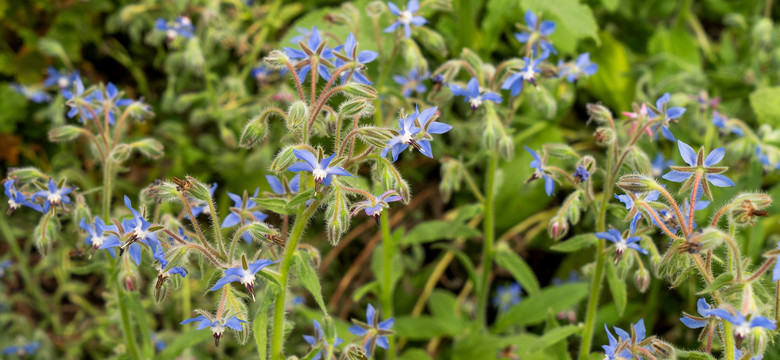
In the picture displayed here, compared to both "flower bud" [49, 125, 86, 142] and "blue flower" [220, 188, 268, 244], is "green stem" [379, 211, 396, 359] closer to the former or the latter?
"blue flower" [220, 188, 268, 244]

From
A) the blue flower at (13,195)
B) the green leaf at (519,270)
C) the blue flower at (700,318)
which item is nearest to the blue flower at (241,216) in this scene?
the blue flower at (13,195)

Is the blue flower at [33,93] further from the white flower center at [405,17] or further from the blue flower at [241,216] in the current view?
the white flower center at [405,17]

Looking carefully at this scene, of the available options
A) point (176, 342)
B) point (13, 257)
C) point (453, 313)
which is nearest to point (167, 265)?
point (176, 342)

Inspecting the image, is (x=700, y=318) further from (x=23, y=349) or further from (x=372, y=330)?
(x=23, y=349)

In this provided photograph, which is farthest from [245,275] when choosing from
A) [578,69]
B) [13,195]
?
[578,69]

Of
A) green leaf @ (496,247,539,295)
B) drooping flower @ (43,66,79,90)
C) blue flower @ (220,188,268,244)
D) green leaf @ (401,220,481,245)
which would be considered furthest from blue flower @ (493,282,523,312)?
drooping flower @ (43,66,79,90)
